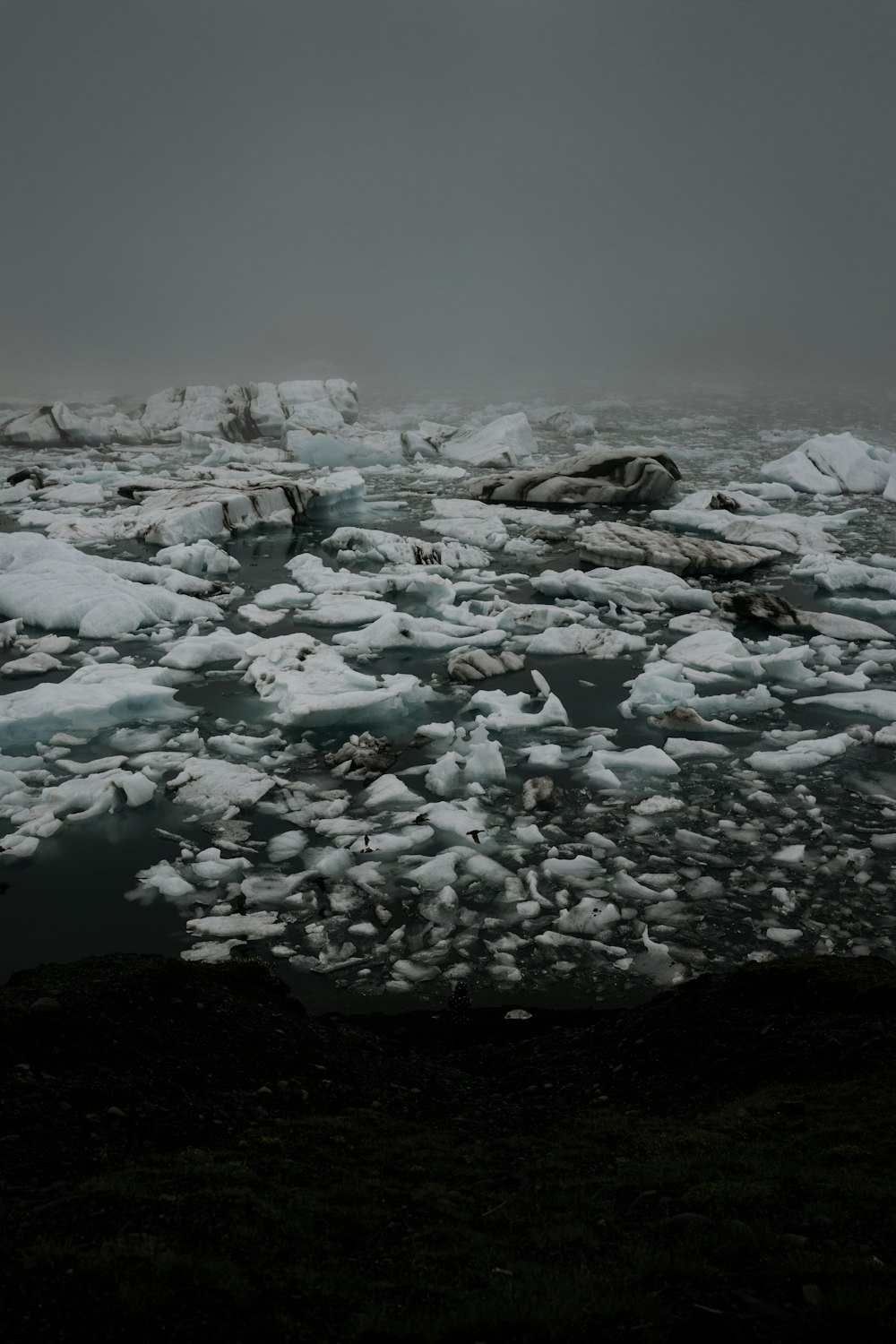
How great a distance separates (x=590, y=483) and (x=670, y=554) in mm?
8231

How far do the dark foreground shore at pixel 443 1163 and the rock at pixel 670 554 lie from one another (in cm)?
1573

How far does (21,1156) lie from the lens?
489cm

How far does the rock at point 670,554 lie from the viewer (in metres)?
22.6

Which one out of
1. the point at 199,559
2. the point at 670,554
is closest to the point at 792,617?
the point at 670,554

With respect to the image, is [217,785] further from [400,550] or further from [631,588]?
[400,550]

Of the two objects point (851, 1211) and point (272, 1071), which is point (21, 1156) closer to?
point (272, 1071)

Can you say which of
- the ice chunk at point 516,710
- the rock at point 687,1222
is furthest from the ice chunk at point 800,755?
the rock at point 687,1222

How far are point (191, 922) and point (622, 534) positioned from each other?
17.1 meters

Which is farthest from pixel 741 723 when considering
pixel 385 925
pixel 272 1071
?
pixel 272 1071

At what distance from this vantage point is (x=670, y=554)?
73.8ft

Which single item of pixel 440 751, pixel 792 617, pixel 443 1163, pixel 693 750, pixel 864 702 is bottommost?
pixel 792 617

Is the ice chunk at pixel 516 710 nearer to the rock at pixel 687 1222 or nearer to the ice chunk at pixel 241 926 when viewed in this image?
the ice chunk at pixel 241 926

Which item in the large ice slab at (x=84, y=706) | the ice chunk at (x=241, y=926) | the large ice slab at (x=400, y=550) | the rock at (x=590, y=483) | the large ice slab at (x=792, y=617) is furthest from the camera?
the rock at (x=590, y=483)

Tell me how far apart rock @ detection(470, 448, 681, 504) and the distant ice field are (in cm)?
322
